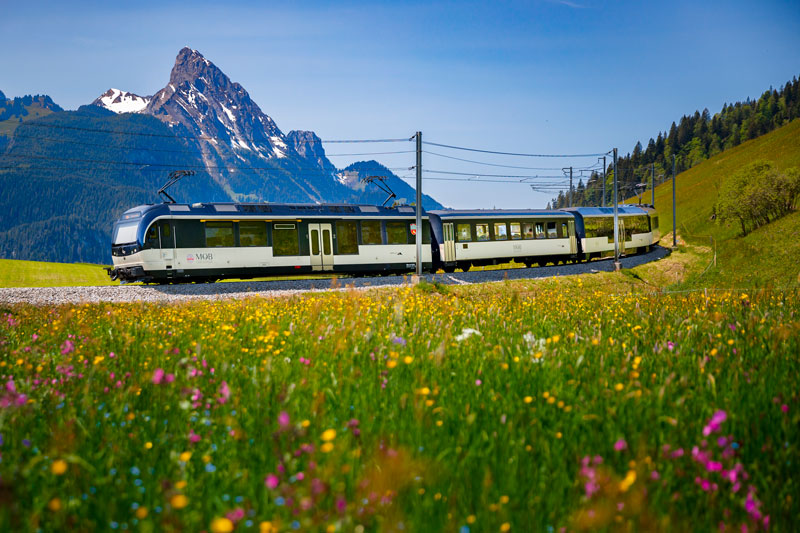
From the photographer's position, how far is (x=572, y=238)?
117 feet

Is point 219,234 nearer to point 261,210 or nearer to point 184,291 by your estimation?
point 261,210

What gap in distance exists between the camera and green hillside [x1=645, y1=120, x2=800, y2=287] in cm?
3624

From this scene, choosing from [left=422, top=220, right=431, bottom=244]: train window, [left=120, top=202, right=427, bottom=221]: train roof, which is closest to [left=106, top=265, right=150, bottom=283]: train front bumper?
[left=120, top=202, right=427, bottom=221]: train roof

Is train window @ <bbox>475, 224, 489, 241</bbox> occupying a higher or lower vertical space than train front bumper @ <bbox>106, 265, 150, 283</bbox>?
higher

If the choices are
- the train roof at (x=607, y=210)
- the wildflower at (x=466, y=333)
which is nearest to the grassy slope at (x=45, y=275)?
the train roof at (x=607, y=210)

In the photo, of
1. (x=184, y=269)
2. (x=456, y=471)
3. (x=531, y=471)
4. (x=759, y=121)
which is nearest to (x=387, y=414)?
(x=456, y=471)

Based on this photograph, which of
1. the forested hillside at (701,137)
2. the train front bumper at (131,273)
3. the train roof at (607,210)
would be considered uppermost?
the forested hillside at (701,137)

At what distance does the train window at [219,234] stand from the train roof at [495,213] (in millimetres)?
11594

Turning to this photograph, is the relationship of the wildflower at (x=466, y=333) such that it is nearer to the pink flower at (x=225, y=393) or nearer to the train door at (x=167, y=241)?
the pink flower at (x=225, y=393)

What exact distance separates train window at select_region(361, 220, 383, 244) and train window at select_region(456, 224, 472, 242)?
5.75m

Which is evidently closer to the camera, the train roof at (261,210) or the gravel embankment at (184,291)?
the gravel embankment at (184,291)

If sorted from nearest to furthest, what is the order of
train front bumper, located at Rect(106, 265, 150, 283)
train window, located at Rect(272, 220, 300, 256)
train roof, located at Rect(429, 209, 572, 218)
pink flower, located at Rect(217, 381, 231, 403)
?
pink flower, located at Rect(217, 381, 231, 403) → train front bumper, located at Rect(106, 265, 150, 283) → train window, located at Rect(272, 220, 300, 256) → train roof, located at Rect(429, 209, 572, 218)

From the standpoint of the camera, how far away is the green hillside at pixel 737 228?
3624 cm

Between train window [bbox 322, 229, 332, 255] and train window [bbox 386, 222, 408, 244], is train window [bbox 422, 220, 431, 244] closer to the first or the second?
train window [bbox 386, 222, 408, 244]
